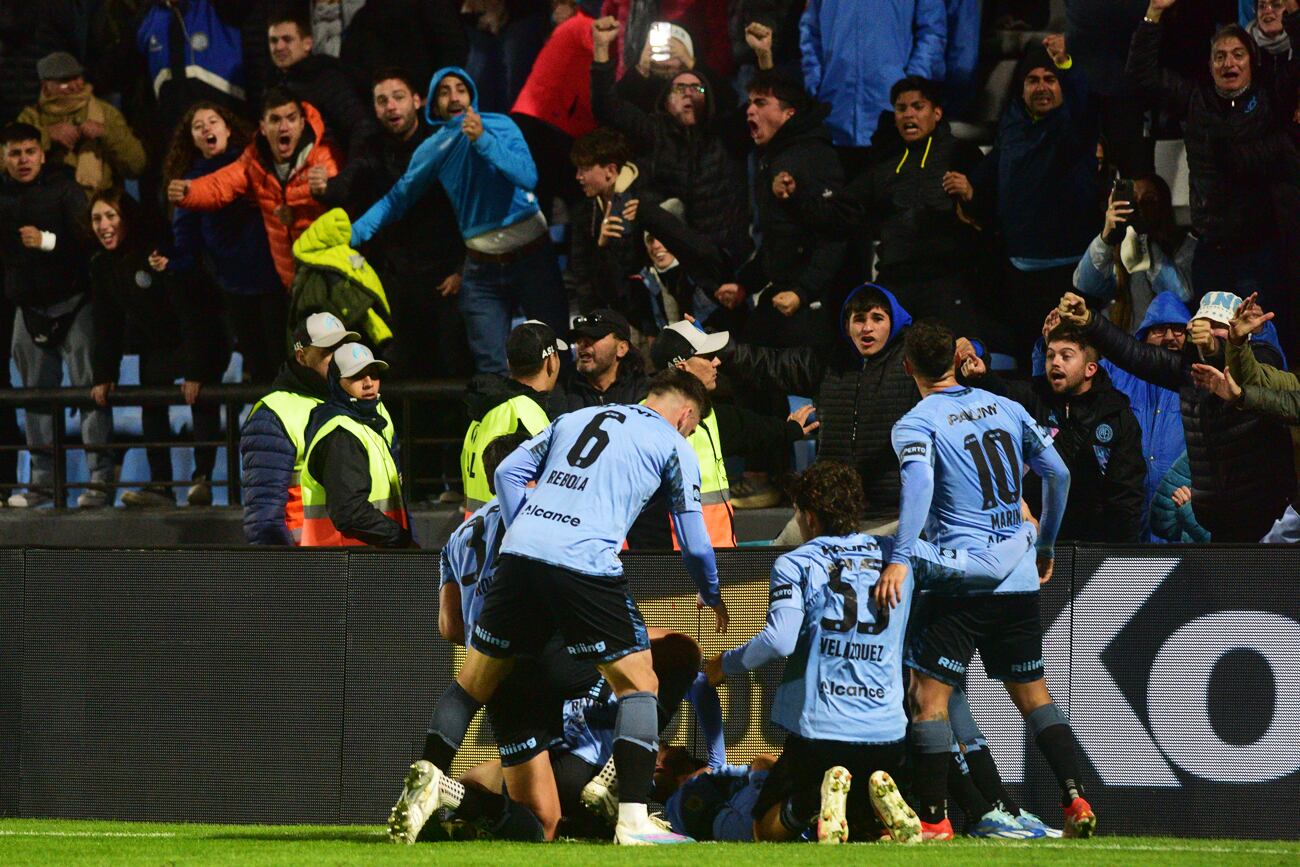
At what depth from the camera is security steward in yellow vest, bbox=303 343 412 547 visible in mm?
8672

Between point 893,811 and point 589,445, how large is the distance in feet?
5.72

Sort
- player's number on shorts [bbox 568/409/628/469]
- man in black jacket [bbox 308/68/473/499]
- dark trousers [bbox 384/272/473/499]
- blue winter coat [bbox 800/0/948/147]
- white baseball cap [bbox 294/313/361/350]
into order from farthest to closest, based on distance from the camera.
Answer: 1. dark trousers [bbox 384/272/473/499]
2. man in black jacket [bbox 308/68/473/499]
3. blue winter coat [bbox 800/0/948/147]
4. white baseball cap [bbox 294/313/361/350]
5. player's number on shorts [bbox 568/409/628/469]

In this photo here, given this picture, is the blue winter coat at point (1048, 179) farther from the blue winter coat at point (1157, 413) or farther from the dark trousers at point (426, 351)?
the dark trousers at point (426, 351)

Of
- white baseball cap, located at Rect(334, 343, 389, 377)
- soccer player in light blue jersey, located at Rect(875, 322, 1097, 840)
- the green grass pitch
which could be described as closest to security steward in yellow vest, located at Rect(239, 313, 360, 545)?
white baseball cap, located at Rect(334, 343, 389, 377)

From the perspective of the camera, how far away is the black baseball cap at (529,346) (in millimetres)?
8406

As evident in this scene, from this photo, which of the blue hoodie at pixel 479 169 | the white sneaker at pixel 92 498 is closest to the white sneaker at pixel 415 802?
the blue hoodie at pixel 479 169

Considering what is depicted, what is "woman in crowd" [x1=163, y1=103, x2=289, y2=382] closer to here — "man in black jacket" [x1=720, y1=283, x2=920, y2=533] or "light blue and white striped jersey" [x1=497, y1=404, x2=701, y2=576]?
"man in black jacket" [x1=720, y1=283, x2=920, y2=533]

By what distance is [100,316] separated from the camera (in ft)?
40.1

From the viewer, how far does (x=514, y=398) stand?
28.1 ft

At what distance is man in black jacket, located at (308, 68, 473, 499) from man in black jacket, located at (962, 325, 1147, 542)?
3800mm

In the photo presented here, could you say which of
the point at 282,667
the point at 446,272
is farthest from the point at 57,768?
the point at 446,272

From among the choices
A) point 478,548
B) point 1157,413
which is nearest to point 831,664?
point 478,548

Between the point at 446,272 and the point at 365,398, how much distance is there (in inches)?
103

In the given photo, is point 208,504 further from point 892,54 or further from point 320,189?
point 892,54
